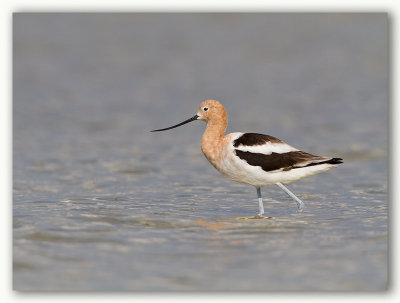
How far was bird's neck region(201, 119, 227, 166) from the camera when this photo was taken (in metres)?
8.77

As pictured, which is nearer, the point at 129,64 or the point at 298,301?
the point at 298,301

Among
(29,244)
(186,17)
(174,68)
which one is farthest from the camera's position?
(186,17)

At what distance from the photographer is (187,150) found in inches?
552

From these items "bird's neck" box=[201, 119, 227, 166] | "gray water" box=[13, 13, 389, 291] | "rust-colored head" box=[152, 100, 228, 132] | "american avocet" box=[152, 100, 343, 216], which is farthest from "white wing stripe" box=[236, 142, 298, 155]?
"gray water" box=[13, 13, 389, 291]

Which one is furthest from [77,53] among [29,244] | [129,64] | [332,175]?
[29,244]

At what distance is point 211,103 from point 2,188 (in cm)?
328

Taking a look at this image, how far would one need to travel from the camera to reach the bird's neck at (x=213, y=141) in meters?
8.77

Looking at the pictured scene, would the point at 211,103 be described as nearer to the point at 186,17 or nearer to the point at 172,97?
the point at 172,97

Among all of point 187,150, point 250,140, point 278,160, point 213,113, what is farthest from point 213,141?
point 187,150

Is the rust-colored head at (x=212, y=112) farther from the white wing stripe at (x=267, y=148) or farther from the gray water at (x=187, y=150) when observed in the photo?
the gray water at (x=187, y=150)

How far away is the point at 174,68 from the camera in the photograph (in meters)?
19.6

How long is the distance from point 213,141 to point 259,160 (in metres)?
0.64

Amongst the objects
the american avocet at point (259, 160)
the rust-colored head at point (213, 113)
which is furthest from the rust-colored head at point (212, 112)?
the american avocet at point (259, 160)

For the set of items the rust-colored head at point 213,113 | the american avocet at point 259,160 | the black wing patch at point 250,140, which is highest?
the rust-colored head at point 213,113
